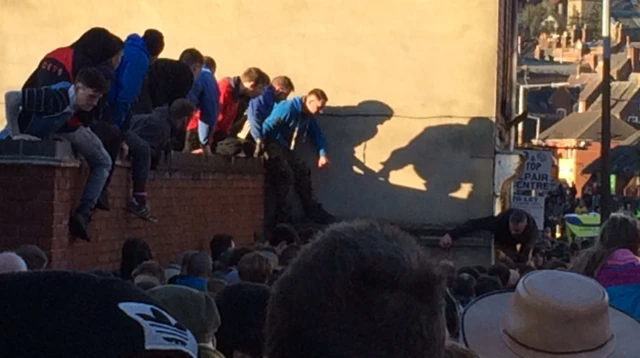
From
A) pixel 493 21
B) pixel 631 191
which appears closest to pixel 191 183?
pixel 493 21

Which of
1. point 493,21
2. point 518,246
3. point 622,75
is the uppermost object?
point 622,75

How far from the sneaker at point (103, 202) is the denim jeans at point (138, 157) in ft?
1.53

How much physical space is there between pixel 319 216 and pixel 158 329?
41.2ft

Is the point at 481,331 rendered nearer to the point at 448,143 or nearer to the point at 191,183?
the point at 191,183

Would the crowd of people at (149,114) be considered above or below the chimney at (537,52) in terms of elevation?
below

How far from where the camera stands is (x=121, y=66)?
383 inches

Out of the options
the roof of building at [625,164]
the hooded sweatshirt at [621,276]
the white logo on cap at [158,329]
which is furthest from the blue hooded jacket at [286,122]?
the roof of building at [625,164]

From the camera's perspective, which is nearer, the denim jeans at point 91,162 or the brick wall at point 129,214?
the brick wall at point 129,214

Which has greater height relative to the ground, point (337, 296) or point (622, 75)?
point (622, 75)

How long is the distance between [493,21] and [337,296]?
12693mm

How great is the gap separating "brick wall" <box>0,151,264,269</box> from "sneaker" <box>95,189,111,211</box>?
4.2 inches

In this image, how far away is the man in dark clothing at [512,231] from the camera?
496 inches

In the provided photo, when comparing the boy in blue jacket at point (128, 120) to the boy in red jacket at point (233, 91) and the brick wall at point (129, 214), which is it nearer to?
the brick wall at point (129, 214)

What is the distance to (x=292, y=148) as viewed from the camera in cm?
1416
